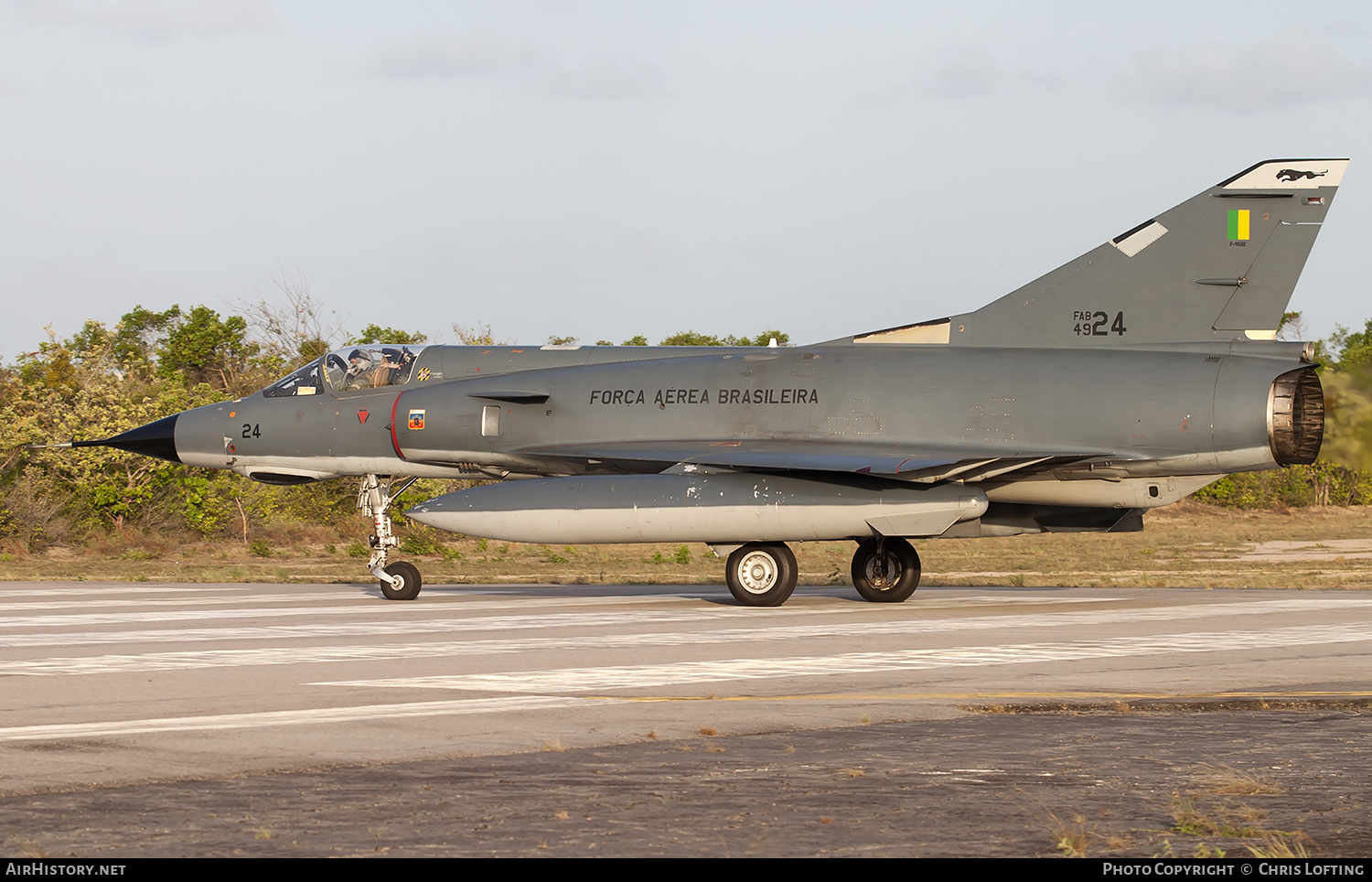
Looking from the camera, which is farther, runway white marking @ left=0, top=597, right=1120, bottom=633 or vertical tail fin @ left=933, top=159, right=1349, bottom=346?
vertical tail fin @ left=933, top=159, right=1349, bottom=346

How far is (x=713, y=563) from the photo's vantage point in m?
31.1

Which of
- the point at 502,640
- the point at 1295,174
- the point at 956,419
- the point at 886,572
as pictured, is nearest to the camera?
the point at 502,640

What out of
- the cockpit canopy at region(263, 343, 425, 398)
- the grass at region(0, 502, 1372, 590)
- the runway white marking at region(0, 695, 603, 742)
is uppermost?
the cockpit canopy at region(263, 343, 425, 398)

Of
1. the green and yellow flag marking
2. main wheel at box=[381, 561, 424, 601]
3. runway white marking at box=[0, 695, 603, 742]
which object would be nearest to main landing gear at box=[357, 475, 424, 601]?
main wheel at box=[381, 561, 424, 601]

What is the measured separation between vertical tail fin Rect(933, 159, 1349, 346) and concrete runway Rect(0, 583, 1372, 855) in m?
3.31

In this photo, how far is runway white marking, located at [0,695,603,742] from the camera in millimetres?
7820

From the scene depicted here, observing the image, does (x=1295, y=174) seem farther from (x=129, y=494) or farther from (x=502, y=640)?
(x=129, y=494)

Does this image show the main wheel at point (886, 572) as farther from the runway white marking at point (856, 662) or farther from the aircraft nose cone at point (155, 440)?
the aircraft nose cone at point (155, 440)

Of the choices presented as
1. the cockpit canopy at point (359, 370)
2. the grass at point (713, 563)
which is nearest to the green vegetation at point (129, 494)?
the grass at point (713, 563)

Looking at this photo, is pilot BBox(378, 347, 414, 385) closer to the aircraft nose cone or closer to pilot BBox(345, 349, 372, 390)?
pilot BBox(345, 349, 372, 390)

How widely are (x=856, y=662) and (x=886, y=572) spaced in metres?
7.09

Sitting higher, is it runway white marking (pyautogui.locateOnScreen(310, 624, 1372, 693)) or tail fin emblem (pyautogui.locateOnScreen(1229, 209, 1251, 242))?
tail fin emblem (pyautogui.locateOnScreen(1229, 209, 1251, 242))

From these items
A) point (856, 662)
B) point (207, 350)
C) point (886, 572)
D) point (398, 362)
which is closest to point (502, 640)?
point (856, 662)

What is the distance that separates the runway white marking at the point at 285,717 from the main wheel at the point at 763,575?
319 inches
